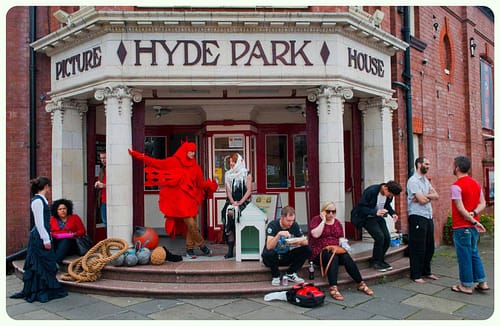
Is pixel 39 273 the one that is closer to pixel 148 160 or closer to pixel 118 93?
pixel 148 160

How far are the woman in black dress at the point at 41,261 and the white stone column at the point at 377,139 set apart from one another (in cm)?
569

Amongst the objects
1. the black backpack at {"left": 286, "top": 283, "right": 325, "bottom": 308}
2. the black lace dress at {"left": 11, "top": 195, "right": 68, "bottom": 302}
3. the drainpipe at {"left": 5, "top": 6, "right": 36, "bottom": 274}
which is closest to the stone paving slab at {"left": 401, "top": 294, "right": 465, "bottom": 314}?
the black backpack at {"left": 286, "top": 283, "right": 325, "bottom": 308}

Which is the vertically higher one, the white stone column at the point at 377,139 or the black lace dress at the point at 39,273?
the white stone column at the point at 377,139

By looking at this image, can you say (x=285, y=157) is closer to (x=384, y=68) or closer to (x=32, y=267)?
Result: (x=384, y=68)

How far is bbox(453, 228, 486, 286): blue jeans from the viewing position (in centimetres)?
603

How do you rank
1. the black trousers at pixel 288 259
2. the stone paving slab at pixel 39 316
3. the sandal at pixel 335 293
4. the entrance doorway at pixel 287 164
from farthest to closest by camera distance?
the entrance doorway at pixel 287 164, the black trousers at pixel 288 259, the sandal at pixel 335 293, the stone paving slab at pixel 39 316

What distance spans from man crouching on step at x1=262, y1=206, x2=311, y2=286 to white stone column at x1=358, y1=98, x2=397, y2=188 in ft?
10.3

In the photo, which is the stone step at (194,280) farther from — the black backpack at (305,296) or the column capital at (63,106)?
the column capital at (63,106)

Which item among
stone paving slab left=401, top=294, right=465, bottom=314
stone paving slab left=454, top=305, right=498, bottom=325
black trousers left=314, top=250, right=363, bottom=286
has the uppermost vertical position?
black trousers left=314, top=250, right=363, bottom=286

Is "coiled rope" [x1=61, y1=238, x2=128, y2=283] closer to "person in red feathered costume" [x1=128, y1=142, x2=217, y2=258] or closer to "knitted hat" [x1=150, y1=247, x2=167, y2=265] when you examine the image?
"knitted hat" [x1=150, y1=247, x2=167, y2=265]

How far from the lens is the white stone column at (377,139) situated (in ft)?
28.1

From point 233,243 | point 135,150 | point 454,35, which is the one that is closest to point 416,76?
point 454,35

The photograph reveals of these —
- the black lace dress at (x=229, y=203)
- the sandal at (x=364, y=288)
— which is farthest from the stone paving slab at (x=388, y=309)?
the black lace dress at (x=229, y=203)

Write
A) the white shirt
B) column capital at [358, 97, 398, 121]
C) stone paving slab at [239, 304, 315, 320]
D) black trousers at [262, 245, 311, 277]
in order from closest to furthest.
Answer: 1. stone paving slab at [239, 304, 315, 320]
2. the white shirt
3. black trousers at [262, 245, 311, 277]
4. column capital at [358, 97, 398, 121]
